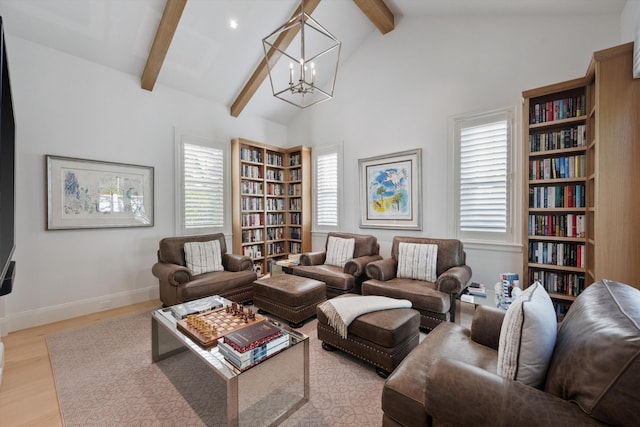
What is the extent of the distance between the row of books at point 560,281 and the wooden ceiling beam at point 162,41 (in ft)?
15.3

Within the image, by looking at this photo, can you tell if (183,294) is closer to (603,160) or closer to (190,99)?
(190,99)

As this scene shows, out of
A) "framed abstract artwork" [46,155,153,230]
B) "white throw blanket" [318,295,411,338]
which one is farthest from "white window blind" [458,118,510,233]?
"framed abstract artwork" [46,155,153,230]

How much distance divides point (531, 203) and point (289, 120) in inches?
169

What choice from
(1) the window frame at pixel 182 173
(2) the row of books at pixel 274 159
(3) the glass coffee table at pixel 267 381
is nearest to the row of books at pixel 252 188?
(1) the window frame at pixel 182 173

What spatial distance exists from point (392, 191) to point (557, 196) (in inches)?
74.0

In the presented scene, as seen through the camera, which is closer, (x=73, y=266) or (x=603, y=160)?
(x=603, y=160)

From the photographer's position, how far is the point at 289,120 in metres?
5.52

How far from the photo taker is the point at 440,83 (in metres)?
3.62

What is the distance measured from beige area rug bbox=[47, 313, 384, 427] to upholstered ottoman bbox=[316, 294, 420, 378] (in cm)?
14

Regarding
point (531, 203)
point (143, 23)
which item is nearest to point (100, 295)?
point (143, 23)

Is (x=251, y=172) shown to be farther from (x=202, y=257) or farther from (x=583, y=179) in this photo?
(x=583, y=179)

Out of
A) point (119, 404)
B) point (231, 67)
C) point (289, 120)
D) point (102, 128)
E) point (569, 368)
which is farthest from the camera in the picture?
point (289, 120)

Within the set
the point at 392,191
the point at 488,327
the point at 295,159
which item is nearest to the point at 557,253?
the point at 488,327

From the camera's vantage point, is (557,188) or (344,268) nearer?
(557,188)
